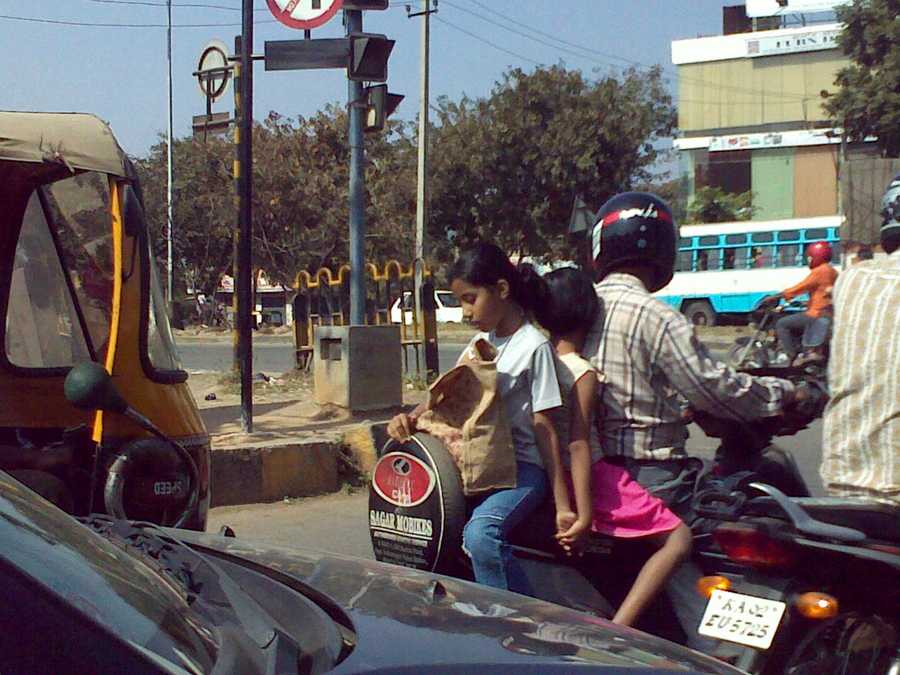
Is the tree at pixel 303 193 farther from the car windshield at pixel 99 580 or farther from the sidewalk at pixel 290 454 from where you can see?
the car windshield at pixel 99 580

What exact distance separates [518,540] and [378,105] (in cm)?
649

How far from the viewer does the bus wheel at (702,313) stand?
107 feet

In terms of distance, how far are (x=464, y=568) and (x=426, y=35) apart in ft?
63.4

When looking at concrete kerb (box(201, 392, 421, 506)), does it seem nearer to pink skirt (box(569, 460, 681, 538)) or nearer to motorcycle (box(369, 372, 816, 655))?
motorcycle (box(369, 372, 816, 655))

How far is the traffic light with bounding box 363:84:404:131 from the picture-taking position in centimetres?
952

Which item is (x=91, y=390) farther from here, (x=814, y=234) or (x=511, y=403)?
(x=814, y=234)

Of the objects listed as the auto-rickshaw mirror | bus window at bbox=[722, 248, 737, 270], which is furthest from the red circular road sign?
bus window at bbox=[722, 248, 737, 270]

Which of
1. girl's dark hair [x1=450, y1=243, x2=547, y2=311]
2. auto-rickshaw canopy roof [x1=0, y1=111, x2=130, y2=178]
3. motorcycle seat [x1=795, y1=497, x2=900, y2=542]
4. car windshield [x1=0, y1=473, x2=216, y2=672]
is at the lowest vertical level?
motorcycle seat [x1=795, y1=497, x2=900, y2=542]

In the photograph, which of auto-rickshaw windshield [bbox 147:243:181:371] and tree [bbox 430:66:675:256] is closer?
auto-rickshaw windshield [bbox 147:243:181:371]

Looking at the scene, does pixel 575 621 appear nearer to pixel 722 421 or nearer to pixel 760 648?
pixel 760 648

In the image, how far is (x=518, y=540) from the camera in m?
3.59

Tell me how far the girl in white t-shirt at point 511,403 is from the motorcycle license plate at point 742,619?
1.58 ft

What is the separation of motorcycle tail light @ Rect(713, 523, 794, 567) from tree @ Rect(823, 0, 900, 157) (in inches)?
1051

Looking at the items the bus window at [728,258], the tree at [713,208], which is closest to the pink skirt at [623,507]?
the bus window at [728,258]
